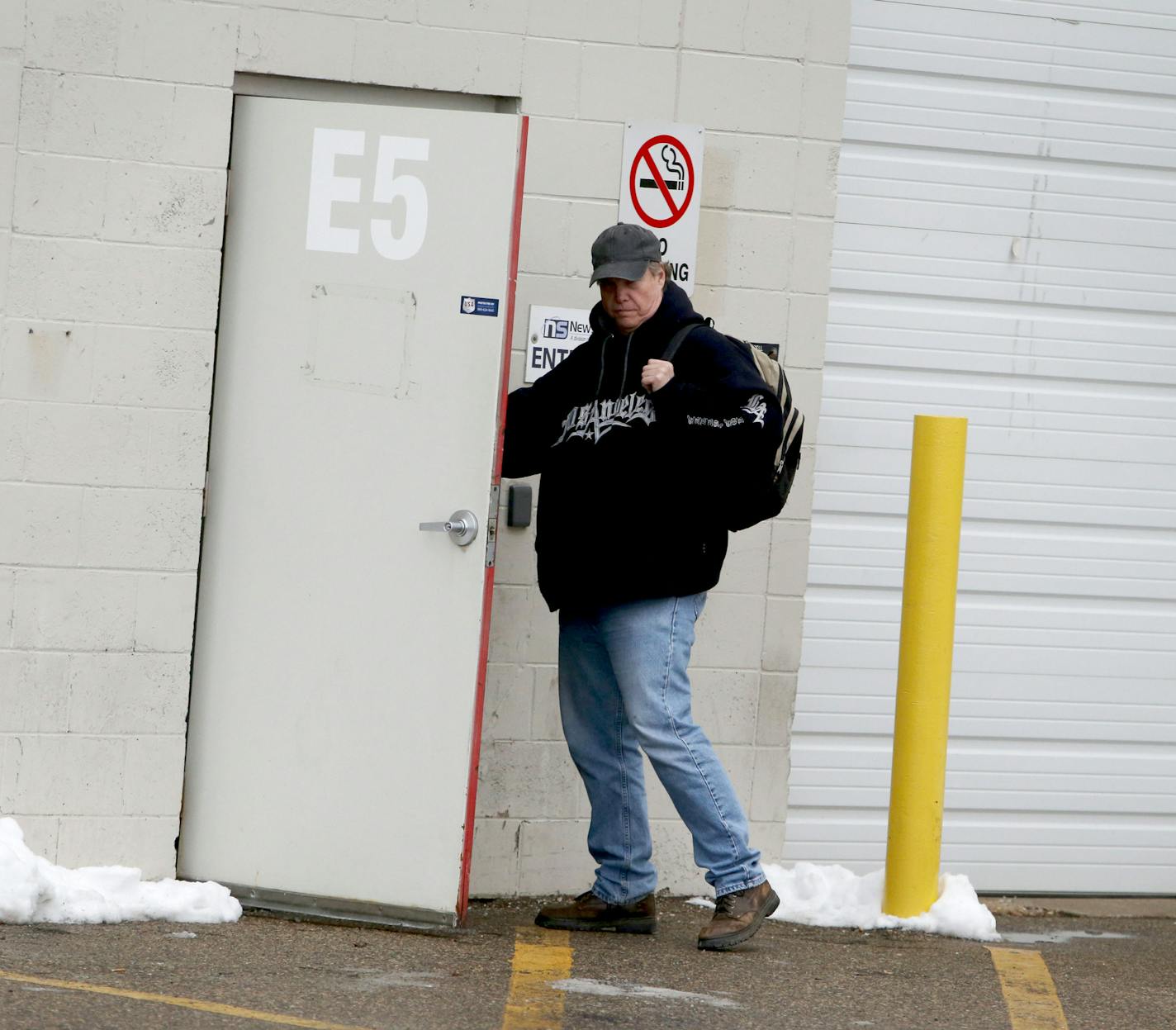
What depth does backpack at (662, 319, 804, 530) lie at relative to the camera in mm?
4582

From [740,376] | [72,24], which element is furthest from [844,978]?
[72,24]

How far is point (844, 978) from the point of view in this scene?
4473 mm

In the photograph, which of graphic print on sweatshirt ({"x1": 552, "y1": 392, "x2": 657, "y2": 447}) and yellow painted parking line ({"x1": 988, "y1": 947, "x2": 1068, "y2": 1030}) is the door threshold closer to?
graphic print on sweatshirt ({"x1": 552, "y1": 392, "x2": 657, "y2": 447})

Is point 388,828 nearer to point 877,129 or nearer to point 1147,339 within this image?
point 877,129

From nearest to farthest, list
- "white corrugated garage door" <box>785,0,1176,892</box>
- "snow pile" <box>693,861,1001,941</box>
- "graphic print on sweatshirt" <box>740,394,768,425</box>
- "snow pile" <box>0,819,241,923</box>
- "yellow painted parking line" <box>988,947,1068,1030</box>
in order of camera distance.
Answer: "yellow painted parking line" <box>988,947,1068,1030</box>, "graphic print on sweatshirt" <box>740,394,768,425</box>, "snow pile" <box>0,819,241,923</box>, "snow pile" <box>693,861,1001,941</box>, "white corrugated garage door" <box>785,0,1176,892</box>

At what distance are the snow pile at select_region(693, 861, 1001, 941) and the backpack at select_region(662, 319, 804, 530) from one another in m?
1.42

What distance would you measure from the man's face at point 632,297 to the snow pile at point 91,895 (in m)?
2.14

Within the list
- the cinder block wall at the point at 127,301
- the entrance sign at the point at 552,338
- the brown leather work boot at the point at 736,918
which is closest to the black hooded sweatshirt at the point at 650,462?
the entrance sign at the point at 552,338

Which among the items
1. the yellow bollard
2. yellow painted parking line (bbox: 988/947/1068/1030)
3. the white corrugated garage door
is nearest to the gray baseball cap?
the yellow bollard

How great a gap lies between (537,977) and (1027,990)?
1403mm

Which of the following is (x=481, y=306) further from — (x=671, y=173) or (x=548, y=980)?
(x=548, y=980)

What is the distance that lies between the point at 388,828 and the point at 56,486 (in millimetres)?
1506

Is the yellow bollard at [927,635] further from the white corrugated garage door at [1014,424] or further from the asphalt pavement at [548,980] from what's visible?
the white corrugated garage door at [1014,424]

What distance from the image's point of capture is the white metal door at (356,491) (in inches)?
188
